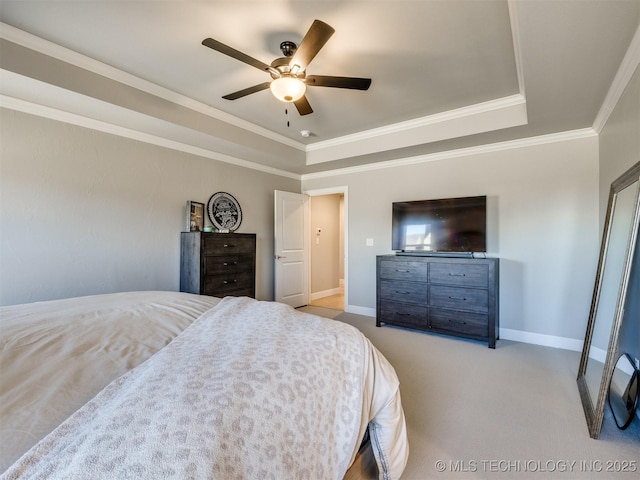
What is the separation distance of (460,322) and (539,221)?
58.7 inches

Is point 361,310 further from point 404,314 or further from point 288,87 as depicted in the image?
point 288,87

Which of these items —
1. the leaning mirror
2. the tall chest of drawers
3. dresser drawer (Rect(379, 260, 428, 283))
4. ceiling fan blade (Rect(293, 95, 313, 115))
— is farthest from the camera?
dresser drawer (Rect(379, 260, 428, 283))

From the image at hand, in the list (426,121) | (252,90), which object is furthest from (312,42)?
(426,121)

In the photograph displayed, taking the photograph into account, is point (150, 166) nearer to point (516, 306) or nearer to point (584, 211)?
point (516, 306)

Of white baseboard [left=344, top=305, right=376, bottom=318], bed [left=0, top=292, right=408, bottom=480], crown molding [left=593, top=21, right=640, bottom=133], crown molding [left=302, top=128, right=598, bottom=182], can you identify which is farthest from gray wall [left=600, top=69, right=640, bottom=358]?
white baseboard [left=344, top=305, right=376, bottom=318]

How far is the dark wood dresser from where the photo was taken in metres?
3.42

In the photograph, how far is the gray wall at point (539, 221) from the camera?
324 cm

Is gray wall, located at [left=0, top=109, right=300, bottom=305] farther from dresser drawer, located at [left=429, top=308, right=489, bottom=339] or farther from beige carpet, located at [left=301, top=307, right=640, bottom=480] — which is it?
dresser drawer, located at [left=429, top=308, right=489, bottom=339]

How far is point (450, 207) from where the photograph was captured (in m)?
3.80

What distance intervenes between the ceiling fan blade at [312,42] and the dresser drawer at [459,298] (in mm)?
2894

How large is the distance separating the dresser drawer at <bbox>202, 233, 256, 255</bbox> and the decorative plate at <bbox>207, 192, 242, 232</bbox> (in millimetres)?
405

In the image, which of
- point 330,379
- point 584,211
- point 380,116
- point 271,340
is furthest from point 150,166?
point 584,211

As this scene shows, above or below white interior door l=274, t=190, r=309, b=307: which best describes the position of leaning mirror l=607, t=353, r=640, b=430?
below

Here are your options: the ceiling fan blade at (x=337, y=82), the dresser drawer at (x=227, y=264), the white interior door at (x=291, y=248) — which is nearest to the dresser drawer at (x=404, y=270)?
the white interior door at (x=291, y=248)
